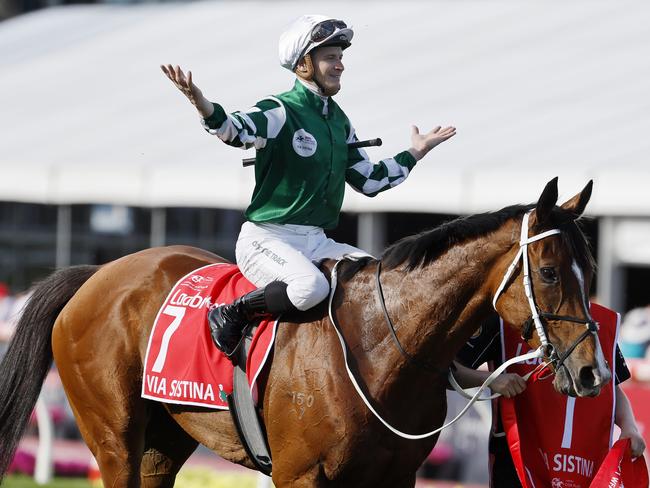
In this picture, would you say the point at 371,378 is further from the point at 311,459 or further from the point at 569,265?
the point at 569,265

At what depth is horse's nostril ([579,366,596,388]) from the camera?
3.66 metres

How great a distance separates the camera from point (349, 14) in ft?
48.9

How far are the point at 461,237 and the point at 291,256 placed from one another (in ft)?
2.19

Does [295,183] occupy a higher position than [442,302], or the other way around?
[295,183]

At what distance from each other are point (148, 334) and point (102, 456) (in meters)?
0.59

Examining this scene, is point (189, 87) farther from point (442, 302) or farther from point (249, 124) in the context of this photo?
point (442, 302)

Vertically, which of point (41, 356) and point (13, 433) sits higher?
point (41, 356)

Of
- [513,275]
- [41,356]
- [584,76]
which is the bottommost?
[41,356]

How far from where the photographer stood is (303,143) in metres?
4.38

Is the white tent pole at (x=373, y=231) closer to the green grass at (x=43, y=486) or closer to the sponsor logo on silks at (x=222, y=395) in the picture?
the green grass at (x=43, y=486)

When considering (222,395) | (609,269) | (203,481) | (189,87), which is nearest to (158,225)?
(203,481)

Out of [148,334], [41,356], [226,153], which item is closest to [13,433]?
[41,356]

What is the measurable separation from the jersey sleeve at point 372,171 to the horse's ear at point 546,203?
1.00 metres

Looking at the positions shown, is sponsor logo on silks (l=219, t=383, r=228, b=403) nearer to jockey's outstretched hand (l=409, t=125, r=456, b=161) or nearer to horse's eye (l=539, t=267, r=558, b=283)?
jockey's outstretched hand (l=409, t=125, r=456, b=161)
